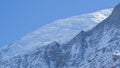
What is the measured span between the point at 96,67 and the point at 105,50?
603 inches

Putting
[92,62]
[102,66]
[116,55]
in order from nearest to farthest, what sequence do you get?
[116,55] < [102,66] < [92,62]

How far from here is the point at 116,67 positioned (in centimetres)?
13538

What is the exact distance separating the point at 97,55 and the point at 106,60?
17501 mm

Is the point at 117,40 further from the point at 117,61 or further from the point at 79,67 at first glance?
the point at 117,61

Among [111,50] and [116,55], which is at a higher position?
[111,50]

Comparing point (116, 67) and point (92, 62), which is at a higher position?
point (92, 62)

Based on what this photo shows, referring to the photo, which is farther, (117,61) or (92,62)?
(92,62)

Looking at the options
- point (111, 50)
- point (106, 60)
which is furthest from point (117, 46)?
point (106, 60)

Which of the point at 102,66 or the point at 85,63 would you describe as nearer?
the point at 102,66

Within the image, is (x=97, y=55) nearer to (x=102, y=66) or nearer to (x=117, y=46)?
(x=117, y=46)

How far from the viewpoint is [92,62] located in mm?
189250

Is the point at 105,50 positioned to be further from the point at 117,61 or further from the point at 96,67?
the point at 117,61

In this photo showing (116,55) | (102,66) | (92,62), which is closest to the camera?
(116,55)

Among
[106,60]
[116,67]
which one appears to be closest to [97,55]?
[106,60]
